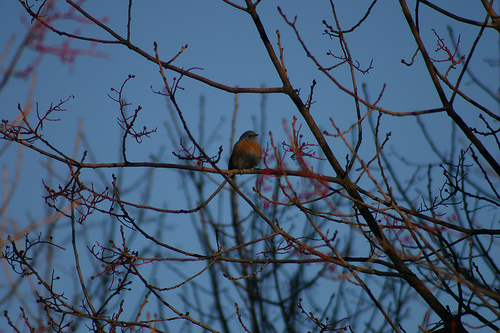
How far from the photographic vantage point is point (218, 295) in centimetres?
527

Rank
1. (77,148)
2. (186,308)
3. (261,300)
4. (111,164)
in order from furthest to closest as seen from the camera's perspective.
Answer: (186,308)
(261,300)
(77,148)
(111,164)

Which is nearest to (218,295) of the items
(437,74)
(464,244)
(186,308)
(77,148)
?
(186,308)

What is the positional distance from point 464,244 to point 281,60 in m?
2.81

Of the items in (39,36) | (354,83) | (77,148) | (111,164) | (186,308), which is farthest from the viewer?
(186,308)

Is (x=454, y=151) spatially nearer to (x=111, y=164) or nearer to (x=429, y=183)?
(x=429, y=183)

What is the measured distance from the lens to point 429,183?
4.52 meters

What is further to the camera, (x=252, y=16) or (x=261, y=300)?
(x=261, y=300)

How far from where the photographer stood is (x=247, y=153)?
6.84 meters

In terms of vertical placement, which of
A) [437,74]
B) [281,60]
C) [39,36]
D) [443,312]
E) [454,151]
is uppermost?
[454,151]

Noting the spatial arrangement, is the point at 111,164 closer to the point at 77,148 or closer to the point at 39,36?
the point at 39,36

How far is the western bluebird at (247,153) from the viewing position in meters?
6.84

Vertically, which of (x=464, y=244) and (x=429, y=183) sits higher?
(x=429, y=183)

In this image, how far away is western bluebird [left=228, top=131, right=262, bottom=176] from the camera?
6.84m

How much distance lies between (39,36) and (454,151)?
3.67 m
